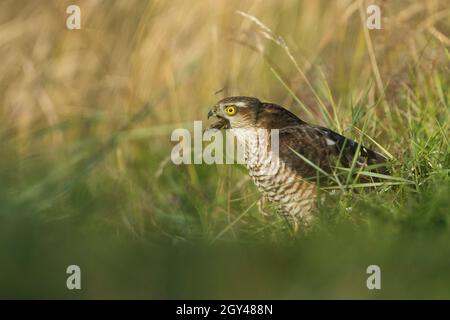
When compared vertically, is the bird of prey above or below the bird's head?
below

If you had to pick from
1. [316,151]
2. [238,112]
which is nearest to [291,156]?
[316,151]

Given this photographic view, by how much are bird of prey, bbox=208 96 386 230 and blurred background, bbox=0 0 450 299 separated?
0.13m

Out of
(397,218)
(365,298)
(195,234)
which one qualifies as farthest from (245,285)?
(195,234)

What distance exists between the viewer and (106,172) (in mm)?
7027

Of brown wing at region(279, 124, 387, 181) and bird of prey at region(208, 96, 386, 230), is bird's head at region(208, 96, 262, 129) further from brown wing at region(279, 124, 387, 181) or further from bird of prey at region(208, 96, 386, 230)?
brown wing at region(279, 124, 387, 181)

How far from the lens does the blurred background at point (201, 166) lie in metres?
3.49

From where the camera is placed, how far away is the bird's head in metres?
5.01

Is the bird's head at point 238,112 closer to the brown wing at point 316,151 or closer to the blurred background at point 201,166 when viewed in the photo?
the brown wing at point 316,151

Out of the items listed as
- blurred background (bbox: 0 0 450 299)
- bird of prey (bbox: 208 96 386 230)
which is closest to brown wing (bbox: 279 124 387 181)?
bird of prey (bbox: 208 96 386 230)

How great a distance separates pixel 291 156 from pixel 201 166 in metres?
2.05

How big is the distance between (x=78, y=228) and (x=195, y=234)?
738 mm

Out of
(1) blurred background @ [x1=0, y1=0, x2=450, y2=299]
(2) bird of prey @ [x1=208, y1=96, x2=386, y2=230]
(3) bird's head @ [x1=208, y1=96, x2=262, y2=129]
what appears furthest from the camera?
(3) bird's head @ [x1=208, y1=96, x2=262, y2=129]

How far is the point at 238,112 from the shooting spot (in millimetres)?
5039

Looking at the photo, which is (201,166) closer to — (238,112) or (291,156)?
(238,112)
